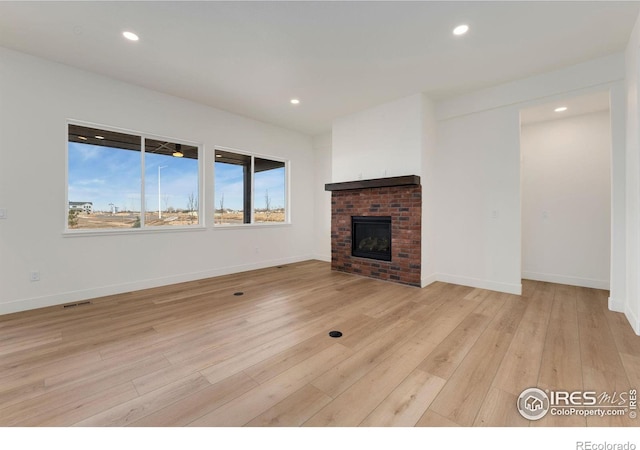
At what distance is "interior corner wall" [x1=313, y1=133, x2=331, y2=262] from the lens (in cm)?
620

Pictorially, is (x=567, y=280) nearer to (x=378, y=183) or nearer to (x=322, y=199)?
(x=378, y=183)

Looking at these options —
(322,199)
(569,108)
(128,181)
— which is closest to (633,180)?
(569,108)

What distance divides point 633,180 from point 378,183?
277 centimetres

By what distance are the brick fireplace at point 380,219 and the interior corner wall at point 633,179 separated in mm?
2144

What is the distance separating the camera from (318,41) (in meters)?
2.83

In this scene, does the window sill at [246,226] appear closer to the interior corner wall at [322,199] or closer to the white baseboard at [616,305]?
the interior corner wall at [322,199]

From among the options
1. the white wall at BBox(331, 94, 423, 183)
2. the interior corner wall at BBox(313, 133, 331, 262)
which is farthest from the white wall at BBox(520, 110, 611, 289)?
the interior corner wall at BBox(313, 133, 331, 262)

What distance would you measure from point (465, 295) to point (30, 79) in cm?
606

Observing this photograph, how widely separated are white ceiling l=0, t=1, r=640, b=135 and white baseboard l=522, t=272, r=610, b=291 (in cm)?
308

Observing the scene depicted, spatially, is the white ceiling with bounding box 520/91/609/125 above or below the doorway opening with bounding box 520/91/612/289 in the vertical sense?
above

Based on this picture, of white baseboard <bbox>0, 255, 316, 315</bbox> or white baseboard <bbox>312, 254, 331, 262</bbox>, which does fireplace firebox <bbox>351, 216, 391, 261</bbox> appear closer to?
white baseboard <bbox>312, 254, 331, 262</bbox>

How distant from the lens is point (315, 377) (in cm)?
183
